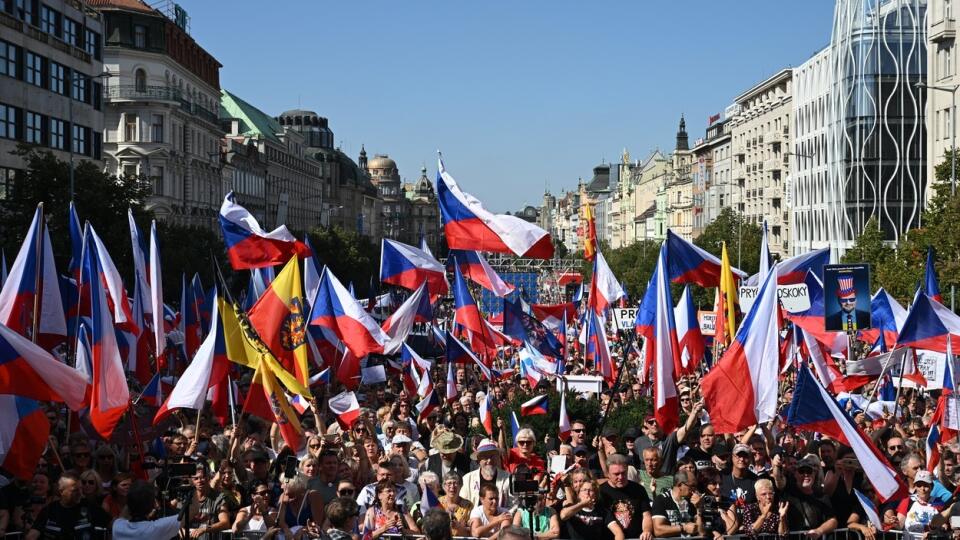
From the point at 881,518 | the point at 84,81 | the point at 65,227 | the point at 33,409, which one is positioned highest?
the point at 84,81

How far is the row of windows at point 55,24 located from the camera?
43.1 metres

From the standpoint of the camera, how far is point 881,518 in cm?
1113

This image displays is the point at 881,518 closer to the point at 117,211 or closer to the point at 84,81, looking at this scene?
the point at 117,211

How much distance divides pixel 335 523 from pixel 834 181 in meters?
70.7

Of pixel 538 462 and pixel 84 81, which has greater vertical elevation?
pixel 84 81

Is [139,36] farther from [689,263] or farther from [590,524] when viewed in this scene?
[590,524]

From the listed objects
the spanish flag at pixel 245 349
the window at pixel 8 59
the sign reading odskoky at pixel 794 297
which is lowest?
the spanish flag at pixel 245 349

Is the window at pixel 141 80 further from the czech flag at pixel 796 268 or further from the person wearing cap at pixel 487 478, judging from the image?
the person wearing cap at pixel 487 478

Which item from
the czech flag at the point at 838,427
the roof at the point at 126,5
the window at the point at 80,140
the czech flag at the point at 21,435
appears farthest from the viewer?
the roof at the point at 126,5

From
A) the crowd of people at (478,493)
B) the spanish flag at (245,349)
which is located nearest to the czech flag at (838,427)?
the crowd of people at (478,493)

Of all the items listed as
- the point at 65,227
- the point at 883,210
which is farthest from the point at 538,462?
the point at 883,210

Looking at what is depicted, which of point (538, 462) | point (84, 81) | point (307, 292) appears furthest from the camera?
point (84, 81)

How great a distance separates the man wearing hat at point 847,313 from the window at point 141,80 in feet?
177

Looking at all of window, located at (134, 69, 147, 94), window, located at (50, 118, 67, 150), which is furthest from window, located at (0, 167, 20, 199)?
window, located at (134, 69, 147, 94)
